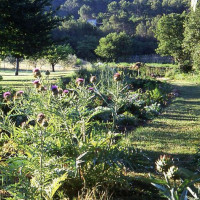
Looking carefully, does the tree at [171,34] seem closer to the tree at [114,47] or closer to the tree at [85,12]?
the tree at [114,47]

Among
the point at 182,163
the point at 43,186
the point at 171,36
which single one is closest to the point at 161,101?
the point at 182,163

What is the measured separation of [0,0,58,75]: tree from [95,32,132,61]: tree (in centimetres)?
3054

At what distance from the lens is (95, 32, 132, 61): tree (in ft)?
140

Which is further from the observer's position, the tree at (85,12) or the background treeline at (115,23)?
the tree at (85,12)

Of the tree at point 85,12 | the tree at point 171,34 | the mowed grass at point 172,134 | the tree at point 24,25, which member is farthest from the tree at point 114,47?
the mowed grass at point 172,134

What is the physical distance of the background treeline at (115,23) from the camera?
4694cm

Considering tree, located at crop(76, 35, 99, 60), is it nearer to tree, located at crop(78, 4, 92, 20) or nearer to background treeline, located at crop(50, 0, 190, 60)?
background treeline, located at crop(50, 0, 190, 60)

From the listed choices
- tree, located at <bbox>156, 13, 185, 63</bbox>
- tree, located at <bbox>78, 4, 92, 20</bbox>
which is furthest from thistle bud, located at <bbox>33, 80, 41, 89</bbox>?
tree, located at <bbox>78, 4, 92, 20</bbox>

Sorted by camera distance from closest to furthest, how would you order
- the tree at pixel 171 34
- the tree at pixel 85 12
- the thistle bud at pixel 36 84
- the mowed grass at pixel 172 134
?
the thistle bud at pixel 36 84 → the mowed grass at pixel 172 134 → the tree at pixel 171 34 → the tree at pixel 85 12

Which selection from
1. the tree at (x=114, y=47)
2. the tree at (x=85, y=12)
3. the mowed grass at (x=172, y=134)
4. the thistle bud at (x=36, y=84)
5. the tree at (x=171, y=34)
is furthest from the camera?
the tree at (x=85, y=12)

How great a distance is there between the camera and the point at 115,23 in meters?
65.8

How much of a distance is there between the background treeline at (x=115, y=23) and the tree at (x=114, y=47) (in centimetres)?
33

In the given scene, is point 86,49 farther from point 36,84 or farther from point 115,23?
point 36,84

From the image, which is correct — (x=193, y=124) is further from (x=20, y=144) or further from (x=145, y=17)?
(x=145, y=17)
